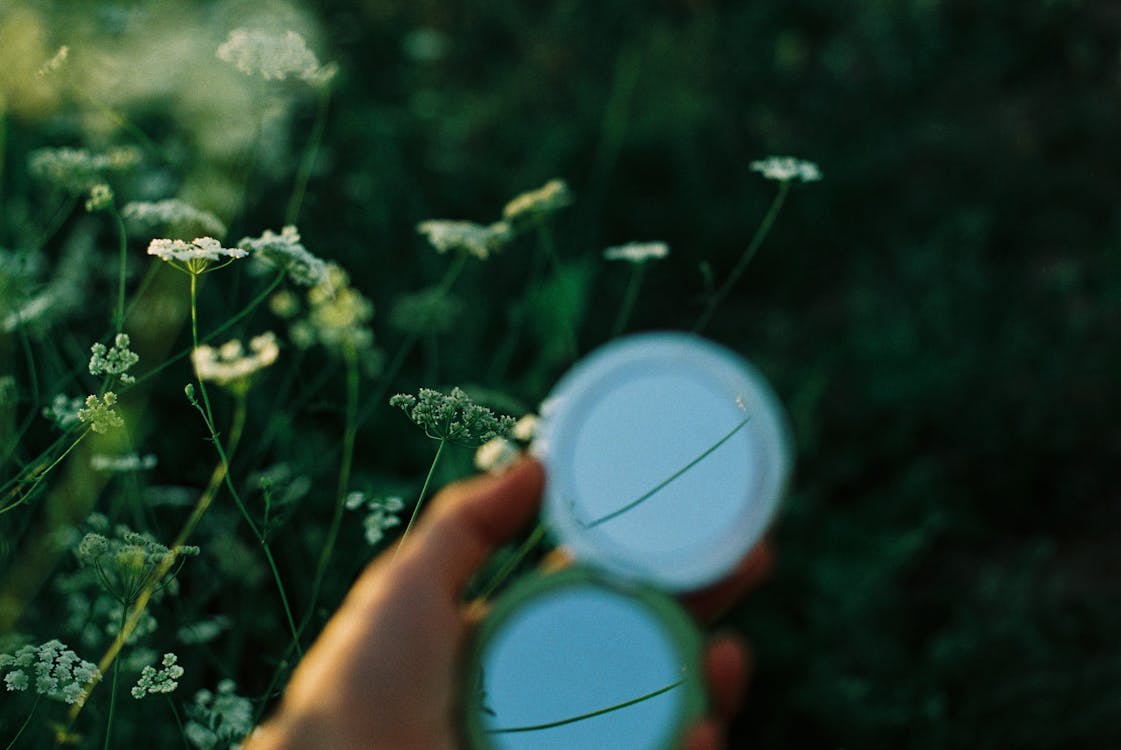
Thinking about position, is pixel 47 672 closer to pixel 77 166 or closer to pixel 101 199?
pixel 101 199

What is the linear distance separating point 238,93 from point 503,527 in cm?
229

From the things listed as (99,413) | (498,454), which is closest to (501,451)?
(498,454)

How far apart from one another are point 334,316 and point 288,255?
29 centimetres

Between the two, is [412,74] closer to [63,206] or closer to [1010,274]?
[63,206]

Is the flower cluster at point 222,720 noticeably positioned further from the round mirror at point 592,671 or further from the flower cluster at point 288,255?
the flower cluster at point 288,255

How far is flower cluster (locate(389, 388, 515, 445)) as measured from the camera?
1506 mm

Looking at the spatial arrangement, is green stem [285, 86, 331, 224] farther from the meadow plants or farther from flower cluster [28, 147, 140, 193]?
flower cluster [28, 147, 140, 193]

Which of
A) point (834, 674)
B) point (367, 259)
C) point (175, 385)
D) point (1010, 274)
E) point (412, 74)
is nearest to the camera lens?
point (834, 674)

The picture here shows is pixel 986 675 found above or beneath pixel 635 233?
beneath

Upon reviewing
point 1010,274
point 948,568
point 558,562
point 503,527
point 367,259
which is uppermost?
point 503,527

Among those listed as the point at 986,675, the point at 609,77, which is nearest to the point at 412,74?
the point at 609,77

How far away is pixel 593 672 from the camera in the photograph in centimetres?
162

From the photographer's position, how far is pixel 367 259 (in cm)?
320

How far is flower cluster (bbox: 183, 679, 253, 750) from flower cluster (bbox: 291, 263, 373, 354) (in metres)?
0.64
